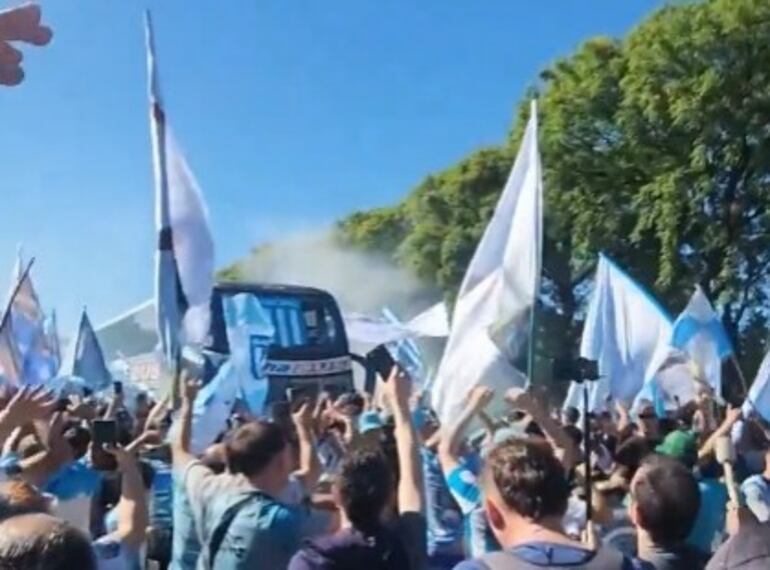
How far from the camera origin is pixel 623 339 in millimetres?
15219

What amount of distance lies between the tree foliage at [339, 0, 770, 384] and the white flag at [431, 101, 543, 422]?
71.1ft

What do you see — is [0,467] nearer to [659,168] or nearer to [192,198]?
[192,198]

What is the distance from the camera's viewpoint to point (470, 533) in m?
5.66

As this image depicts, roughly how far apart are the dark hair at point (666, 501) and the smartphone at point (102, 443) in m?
3.00

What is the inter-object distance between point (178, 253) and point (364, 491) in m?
6.25

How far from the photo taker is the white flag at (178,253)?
9.98m

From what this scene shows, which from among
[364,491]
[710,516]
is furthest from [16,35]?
[710,516]

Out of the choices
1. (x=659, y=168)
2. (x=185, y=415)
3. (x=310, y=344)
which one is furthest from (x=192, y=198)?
(x=659, y=168)

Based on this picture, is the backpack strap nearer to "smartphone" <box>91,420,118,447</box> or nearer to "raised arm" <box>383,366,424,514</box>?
"raised arm" <box>383,366,424,514</box>

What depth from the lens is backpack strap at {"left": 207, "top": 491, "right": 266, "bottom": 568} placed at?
15.6 feet

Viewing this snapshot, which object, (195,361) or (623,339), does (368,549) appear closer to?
(195,361)

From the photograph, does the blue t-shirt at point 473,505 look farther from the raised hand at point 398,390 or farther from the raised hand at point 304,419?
the raised hand at point 304,419

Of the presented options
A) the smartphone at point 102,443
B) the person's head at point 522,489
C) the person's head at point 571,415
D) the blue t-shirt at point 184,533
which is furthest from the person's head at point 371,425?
the person's head at point 522,489

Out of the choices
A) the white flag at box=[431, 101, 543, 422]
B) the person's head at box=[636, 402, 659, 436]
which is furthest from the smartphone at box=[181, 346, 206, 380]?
the person's head at box=[636, 402, 659, 436]
